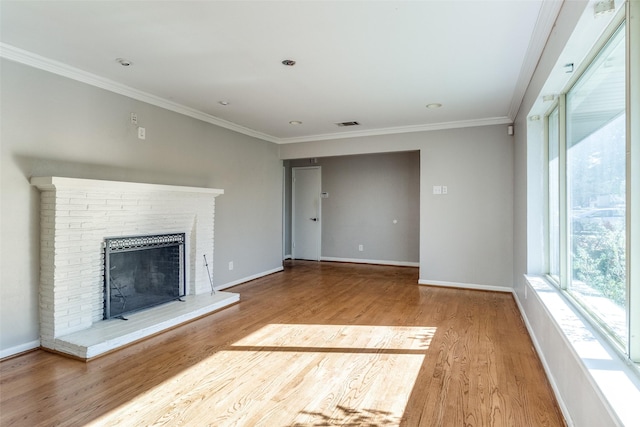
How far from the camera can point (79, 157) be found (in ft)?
10.6

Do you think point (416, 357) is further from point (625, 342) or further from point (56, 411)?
point (56, 411)

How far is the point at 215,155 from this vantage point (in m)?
4.84

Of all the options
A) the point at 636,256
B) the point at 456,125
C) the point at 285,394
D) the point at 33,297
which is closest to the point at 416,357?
the point at 285,394

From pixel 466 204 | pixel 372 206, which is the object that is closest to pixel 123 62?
pixel 466 204

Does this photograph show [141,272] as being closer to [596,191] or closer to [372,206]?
[596,191]

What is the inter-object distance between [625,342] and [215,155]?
15.0 feet

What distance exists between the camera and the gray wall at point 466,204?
15.8 ft

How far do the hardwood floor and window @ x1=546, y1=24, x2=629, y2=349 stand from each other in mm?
719

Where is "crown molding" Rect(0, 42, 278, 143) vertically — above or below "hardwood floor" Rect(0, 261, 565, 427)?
above

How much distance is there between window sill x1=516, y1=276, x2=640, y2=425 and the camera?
1231 mm

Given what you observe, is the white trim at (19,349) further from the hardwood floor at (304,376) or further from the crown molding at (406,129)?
the crown molding at (406,129)

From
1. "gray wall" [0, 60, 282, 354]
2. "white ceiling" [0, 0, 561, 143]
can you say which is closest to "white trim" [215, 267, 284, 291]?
"gray wall" [0, 60, 282, 354]

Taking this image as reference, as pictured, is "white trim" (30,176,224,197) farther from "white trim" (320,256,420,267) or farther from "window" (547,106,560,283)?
"white trim" (320,256,420,267)

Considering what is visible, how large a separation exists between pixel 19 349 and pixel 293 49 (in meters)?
3.28
